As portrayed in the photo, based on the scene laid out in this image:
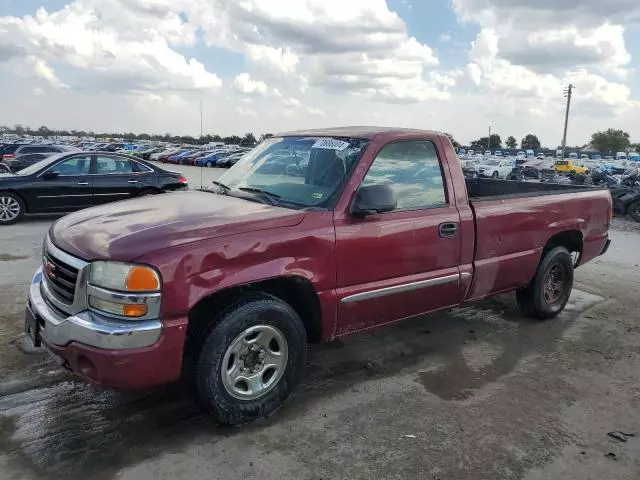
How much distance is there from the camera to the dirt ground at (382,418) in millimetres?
3137

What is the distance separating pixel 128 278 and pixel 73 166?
986 cm

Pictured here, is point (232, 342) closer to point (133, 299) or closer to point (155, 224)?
point (133, 299)

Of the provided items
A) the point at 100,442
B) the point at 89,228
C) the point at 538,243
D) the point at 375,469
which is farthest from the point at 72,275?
the point at 538,243

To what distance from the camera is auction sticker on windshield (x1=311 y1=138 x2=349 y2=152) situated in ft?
13.8

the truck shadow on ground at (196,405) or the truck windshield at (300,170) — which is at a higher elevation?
the truck windshield at (300,170)

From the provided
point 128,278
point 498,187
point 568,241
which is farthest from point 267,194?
point 498,187

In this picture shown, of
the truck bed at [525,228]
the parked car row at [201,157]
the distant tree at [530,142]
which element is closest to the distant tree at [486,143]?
the distant tree at [530,142]

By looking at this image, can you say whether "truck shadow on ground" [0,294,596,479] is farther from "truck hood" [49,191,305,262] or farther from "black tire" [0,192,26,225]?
"black tire" [0,192,26,225]

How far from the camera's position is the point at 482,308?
6273 millimetres

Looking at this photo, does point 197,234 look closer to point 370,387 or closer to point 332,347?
point 370,387

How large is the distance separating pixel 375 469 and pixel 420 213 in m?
1.91

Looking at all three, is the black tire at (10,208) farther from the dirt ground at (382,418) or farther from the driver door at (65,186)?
the dirt ground at (382,418)

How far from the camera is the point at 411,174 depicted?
4.38 metres

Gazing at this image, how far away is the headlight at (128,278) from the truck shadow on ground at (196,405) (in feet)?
3.18
